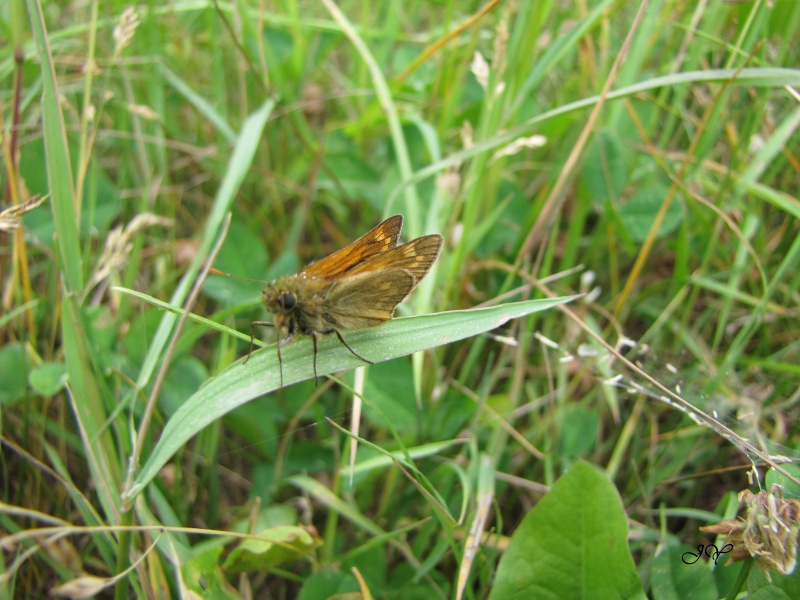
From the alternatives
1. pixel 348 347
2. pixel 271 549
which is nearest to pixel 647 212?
pixel 348 347

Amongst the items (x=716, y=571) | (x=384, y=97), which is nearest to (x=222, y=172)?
(x=384, y=97)

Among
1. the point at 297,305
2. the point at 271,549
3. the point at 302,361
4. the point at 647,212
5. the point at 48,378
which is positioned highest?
the point at 647,212

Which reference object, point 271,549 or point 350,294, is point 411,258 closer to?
point 350,294

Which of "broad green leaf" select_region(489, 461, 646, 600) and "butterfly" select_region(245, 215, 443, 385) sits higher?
"butterfly" select_region(245, 215, 443, 385)

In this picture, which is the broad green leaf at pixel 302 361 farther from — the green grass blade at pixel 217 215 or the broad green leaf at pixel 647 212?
the broad green leaf at pixel 647 212

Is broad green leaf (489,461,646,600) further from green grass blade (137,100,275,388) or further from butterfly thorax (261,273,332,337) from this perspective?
green grass blade (137,100,275,388)

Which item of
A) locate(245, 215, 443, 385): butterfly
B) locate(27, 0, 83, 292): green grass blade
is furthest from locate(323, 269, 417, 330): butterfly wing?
locate(27, 0, 83, 292): green grass blade

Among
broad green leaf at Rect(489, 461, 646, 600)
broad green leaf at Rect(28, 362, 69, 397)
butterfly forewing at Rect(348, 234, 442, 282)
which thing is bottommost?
broad green leaf at Rect(28, 362, 69, 397)
